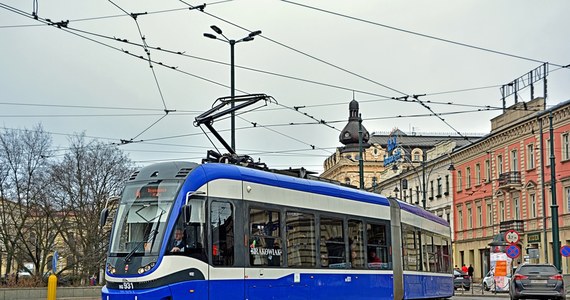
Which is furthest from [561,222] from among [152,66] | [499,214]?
[152,66]

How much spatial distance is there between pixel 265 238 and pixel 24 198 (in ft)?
118

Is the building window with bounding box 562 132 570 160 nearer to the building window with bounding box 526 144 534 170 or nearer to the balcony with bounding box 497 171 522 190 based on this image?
the building window with bounding box 526 144 534 170

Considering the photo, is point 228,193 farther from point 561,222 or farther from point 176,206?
point 561,222

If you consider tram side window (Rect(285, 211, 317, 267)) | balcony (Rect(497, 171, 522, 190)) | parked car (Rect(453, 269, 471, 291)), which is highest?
balcony (Rect(497, 171, 522, 190))

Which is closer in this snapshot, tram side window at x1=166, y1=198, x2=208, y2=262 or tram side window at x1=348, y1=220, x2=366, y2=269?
tram side window at x1=166, y1=198, x2=208, y2=262

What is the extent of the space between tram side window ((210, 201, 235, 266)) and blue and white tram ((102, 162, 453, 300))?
18 mm

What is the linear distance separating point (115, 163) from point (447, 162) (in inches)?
1389

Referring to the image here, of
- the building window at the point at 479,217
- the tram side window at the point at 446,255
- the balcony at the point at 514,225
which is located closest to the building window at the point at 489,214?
the building window at the point at 479,217

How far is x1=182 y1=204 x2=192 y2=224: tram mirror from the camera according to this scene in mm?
14406

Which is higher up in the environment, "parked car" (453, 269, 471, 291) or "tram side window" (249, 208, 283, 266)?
"tram side window" (249, 208, 283, 266)

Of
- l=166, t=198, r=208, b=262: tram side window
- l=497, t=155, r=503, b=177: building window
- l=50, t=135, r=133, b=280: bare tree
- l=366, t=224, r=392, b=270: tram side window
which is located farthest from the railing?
l=166, t=198, r=208, b=262: tram side window

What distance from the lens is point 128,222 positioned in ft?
49.0

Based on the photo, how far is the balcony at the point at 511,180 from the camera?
58.8 metres

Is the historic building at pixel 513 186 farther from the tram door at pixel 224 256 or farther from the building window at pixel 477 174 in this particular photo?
the tram door at pixel 224 256
